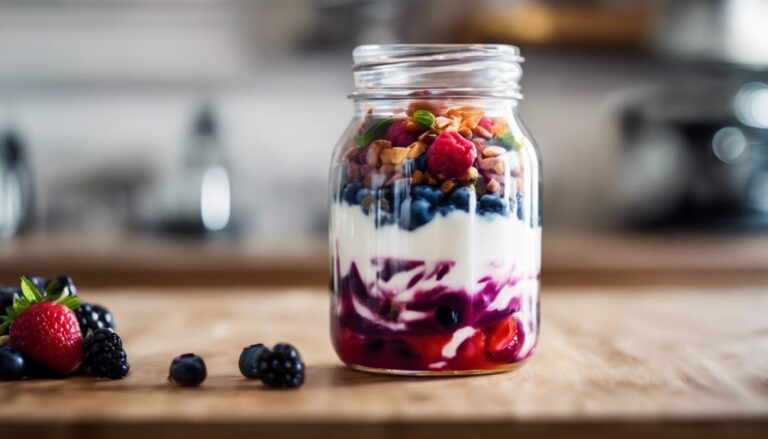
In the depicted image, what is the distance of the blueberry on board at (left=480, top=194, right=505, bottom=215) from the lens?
0.86m

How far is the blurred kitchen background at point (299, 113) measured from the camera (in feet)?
8.53

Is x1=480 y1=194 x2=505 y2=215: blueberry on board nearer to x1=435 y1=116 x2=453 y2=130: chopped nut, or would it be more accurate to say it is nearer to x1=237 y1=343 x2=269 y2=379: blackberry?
x1=435 y1=116 x2=453 y2=130: chopped nut

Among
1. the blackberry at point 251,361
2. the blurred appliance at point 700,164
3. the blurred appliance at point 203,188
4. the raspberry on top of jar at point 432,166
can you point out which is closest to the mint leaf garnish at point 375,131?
the raspberry on top of jar at point 432,166

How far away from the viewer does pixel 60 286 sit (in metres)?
0.95

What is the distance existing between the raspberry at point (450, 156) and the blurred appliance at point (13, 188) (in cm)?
204

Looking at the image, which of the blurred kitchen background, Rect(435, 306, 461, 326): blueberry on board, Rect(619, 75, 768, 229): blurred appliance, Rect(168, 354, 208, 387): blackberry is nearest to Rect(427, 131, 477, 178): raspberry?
Rect(435, 306, 461, 326): blueberry on board

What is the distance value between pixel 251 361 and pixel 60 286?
9.7 inches

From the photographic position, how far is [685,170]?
→ 2652mm

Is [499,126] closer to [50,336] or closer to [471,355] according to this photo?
[471,355]

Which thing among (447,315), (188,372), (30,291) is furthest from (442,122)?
(30,291)

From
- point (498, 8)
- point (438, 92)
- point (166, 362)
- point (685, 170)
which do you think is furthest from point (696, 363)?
point (685, 170)

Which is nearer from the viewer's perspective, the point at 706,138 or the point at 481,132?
the point at 481,132

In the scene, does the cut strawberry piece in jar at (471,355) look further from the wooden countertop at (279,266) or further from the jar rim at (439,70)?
the wooden countertop at (279,266)

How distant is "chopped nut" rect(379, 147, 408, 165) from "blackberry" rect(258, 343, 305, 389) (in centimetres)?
19
